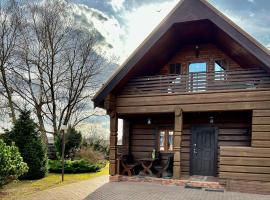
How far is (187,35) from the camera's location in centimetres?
1364

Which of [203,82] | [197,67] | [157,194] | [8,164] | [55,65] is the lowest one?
[157,194]

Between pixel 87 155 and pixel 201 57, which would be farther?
pixel 87 155

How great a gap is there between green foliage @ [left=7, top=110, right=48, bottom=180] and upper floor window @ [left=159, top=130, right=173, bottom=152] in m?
5.77

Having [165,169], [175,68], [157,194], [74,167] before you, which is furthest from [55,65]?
[157,194]

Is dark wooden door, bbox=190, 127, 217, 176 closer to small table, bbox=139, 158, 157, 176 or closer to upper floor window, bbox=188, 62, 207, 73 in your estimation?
small table, bbox=139, 158, 157, 176

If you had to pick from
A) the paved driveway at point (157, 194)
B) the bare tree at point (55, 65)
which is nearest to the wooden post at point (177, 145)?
the paved driveway at point (157, 194)

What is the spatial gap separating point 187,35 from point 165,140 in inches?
195

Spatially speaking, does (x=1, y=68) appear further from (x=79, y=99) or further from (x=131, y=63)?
(x=131, y=63)

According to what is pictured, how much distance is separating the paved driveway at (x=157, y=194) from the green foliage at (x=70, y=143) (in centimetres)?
975

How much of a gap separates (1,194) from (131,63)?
22.5 ft

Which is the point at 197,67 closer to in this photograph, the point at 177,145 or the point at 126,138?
the point at 177,145

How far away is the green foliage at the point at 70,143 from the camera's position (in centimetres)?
2100

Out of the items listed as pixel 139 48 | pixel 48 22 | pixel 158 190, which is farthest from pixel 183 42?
pixel 48 22

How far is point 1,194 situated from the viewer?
11.1 meters
